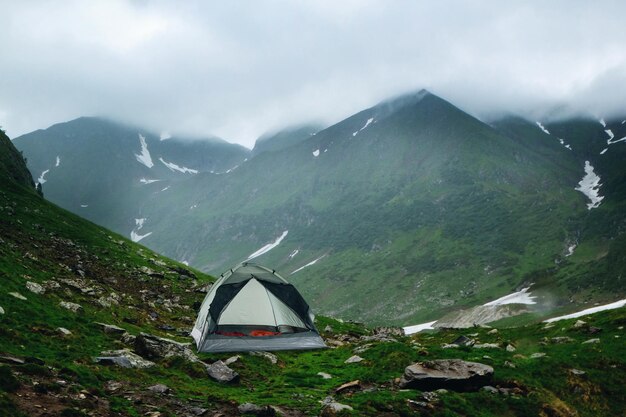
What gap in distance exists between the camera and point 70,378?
46.5 feet

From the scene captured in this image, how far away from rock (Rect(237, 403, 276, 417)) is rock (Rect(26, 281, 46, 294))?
51.4 ft

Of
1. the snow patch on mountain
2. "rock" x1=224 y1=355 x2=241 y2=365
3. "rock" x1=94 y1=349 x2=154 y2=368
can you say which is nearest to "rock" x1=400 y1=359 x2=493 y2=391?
"rock" x1=224 y1=355 x2=241 y2=365

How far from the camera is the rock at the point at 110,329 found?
71.7ft

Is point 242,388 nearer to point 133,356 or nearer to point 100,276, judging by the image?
point 133,356

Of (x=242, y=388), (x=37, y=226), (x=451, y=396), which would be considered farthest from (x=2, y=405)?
(x=37, y=226)

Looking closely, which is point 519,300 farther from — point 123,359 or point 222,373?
point 123,359

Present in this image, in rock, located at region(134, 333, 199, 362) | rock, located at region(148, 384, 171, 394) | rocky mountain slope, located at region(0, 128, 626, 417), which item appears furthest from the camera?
rock, located at region(134, 333, 199, 362)

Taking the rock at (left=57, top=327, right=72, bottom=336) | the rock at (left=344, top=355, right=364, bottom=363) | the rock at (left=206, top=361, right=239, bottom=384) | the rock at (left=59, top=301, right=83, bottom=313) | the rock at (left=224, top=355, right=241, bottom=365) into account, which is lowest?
the rock at (left=344, top=355, right=364, bottom=363)

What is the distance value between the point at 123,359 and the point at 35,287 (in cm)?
1033

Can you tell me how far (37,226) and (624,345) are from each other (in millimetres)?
50911

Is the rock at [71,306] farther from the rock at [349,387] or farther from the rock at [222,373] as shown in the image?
the rock at [349,387]

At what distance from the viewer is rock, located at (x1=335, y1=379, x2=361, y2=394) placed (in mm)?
17803

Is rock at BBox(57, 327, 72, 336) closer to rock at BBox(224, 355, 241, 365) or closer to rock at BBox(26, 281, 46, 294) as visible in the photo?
rock at BBox(26, 281, 46, 294)

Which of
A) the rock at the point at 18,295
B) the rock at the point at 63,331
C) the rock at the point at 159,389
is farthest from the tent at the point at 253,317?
the rock at the point at 18,295
